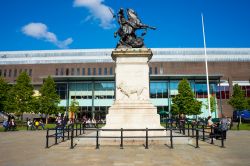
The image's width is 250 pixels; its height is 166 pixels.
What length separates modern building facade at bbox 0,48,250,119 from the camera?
206 ft

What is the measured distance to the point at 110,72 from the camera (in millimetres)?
77562

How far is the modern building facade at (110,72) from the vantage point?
6284 cm

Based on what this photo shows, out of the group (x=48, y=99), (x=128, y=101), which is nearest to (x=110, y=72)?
(x=48, y=99)

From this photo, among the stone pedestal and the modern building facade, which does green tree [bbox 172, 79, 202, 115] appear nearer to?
the modern building facade

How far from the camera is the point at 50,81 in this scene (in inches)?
2276

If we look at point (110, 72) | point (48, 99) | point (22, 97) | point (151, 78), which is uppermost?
point (110, 72)

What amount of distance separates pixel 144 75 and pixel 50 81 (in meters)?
46.6

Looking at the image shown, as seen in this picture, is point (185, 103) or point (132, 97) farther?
point (185, 103)

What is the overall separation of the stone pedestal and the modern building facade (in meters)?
46.4

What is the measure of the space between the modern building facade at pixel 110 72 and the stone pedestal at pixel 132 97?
4641cm

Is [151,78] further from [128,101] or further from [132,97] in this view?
[128,101]

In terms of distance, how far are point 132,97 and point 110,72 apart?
63.3 meters

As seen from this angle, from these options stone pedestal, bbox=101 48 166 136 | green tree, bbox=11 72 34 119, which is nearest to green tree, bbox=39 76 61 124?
green tree, bbox=11 72 34 119

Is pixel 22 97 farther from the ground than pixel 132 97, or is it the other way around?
pixel 22 97
